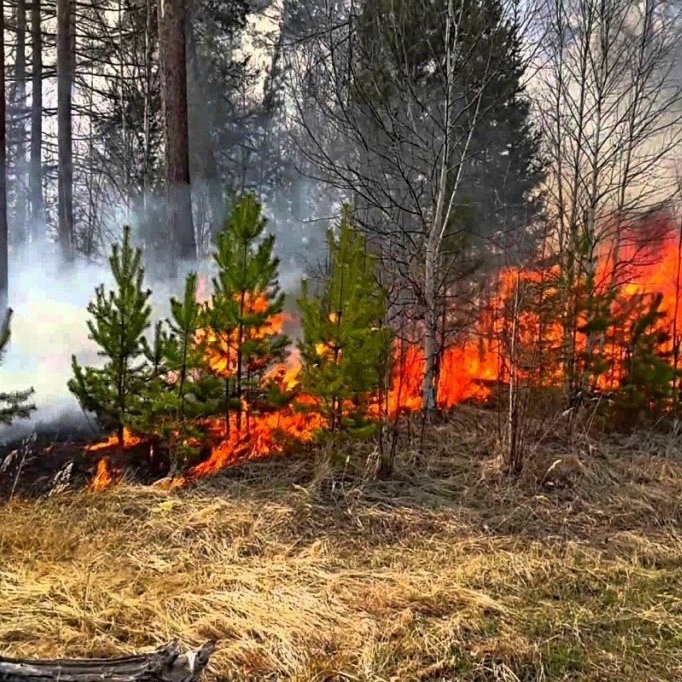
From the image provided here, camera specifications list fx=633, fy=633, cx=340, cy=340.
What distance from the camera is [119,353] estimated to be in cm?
527

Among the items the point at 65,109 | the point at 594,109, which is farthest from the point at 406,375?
the point at 65,109

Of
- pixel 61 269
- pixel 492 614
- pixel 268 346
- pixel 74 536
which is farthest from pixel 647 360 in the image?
pixel 61 269

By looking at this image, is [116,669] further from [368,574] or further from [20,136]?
[20,136]

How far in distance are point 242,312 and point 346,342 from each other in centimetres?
105

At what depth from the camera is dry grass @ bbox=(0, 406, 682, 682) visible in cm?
292

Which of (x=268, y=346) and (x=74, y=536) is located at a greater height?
(x=268, y=346)

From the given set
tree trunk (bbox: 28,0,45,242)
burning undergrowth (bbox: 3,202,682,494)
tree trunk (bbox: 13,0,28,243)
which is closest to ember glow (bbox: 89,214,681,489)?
burning undergrowth (bbox: 3,202,682,494)

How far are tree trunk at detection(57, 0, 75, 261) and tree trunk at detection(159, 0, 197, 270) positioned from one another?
5783 millimetres

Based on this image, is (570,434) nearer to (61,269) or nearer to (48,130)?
(61,269)

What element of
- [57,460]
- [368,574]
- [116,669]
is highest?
[57,460]

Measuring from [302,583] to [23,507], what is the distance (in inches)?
87.8

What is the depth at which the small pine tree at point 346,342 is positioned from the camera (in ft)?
17.5

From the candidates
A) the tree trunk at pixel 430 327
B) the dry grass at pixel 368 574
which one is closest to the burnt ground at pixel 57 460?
the dry grass at pixel 368 574

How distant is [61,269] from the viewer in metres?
11.8
